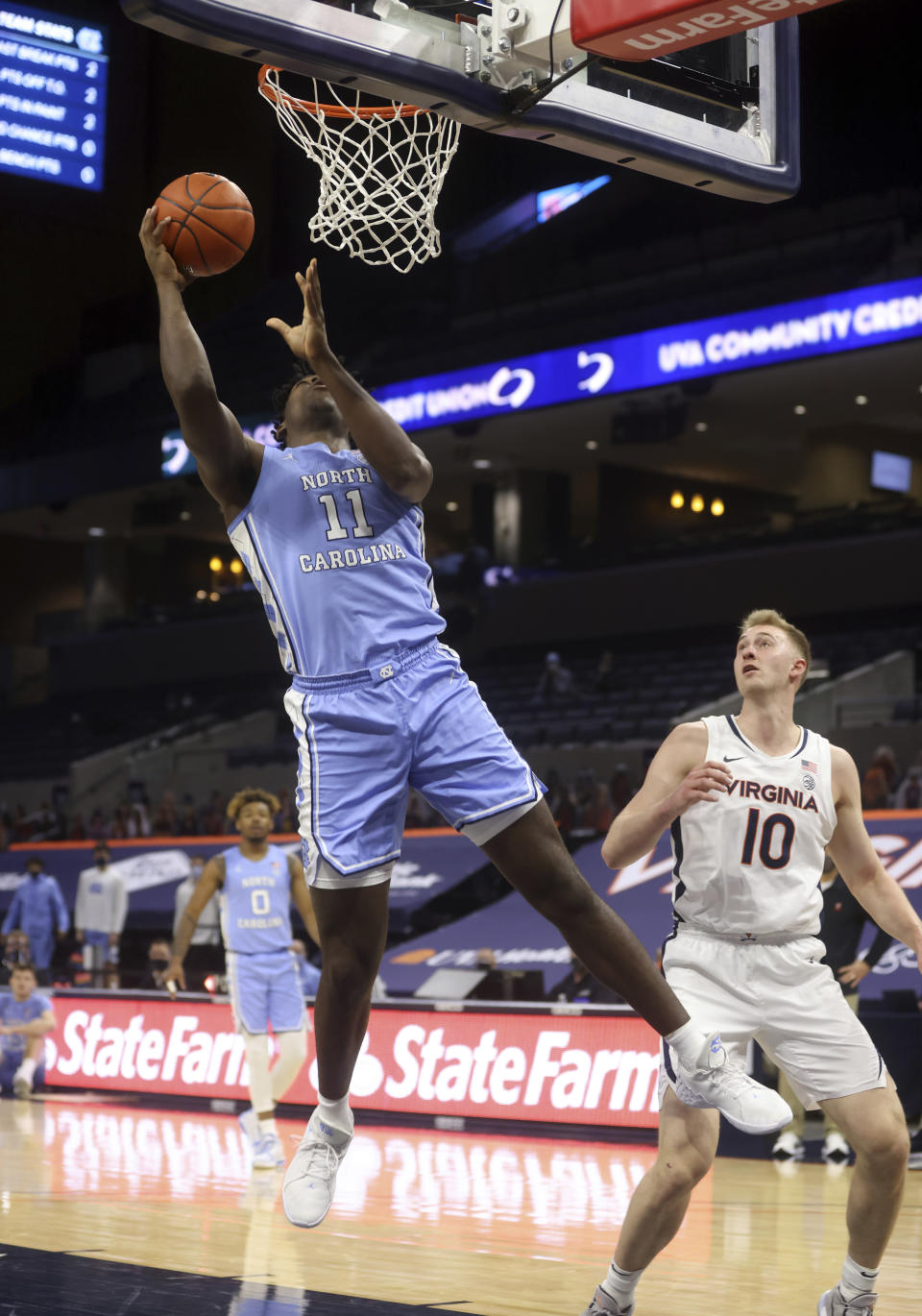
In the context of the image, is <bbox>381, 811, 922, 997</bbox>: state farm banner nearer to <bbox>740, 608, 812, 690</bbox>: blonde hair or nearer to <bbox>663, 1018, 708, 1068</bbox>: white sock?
<bbox>740, 608, 812, 690</bbox>: blonde hair

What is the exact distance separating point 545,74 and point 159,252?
1389mm

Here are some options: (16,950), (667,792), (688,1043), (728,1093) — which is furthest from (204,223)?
(16,950)

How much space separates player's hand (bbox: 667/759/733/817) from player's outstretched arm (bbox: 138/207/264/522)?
1.47 metres

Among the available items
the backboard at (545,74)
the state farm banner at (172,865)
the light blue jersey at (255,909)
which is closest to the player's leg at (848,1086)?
the backboard at (545,74)

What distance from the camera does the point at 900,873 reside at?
13781 millimetres

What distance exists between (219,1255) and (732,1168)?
4.08m

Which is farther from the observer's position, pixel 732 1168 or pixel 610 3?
pixel 732 1168

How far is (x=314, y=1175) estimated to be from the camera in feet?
13.5

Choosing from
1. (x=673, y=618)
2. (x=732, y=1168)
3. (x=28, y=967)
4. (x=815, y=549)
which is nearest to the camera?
(x=732, y=1168)

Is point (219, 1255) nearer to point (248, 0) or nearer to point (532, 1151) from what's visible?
point (532, 1151)

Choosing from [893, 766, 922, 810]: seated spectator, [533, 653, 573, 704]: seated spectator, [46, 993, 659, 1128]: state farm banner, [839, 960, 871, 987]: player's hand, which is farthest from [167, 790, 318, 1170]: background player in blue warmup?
[533, 653, 573, 704]: seated spectator

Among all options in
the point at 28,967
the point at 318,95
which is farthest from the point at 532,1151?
the point at 318,95

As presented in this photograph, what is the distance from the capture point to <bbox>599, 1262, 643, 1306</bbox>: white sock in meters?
4.50

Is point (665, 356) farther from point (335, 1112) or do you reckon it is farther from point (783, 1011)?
point (335, 1112)
